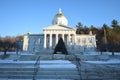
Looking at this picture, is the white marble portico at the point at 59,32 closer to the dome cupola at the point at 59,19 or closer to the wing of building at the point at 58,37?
the wing of building at the point at 58,37

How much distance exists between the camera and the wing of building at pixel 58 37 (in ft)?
221

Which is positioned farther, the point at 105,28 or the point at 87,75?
the point at 105,28

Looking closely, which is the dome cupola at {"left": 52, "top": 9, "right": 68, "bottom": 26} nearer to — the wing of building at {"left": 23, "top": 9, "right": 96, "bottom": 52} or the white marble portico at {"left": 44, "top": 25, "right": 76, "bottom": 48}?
the wing of building at {"left": 23, "top": 9, "right": 96, "bottom": 52}

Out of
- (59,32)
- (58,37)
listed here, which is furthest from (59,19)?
(58,37)

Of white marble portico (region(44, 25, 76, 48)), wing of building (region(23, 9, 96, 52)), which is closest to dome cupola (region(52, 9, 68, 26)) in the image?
wing of building (region(23, 9, 96, 52))

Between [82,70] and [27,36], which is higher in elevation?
[27,36]

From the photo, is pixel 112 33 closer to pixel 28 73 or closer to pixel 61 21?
pixel 61 21

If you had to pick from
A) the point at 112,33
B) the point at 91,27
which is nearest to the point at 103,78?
the point at 112,33

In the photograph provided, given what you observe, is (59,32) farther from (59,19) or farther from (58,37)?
(59,19)

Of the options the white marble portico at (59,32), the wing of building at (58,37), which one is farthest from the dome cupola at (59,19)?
the white marble portico at (59,32)

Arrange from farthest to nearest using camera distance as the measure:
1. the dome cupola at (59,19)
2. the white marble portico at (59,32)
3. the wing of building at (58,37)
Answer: the dome cupola at (59,19), the wing of building at (58,37), the white marble portico at (59,32)

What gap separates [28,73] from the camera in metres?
11.5

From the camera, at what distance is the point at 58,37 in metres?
69.3

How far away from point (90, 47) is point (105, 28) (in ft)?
64.9
